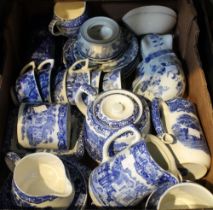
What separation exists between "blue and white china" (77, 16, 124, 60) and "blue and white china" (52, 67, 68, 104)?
7 cm

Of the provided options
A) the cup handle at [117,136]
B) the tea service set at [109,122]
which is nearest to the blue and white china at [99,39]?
the tea service set at [109,122]

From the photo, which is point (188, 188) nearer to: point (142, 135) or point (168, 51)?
point (142, 135)

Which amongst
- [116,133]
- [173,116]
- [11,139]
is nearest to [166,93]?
[173,116]

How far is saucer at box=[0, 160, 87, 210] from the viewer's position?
2.33 ft

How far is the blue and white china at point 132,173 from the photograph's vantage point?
652 mm

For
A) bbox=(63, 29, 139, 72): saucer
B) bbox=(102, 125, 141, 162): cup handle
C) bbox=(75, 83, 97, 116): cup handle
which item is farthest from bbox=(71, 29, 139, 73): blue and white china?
bbox=(102, 125, 141, 162): cup handle

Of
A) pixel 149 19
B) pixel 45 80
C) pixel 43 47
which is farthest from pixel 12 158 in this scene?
pixel 149 19

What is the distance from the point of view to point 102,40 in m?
0.87

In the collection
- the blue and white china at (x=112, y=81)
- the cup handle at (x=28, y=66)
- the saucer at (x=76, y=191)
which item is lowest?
the saucer at (x=76, y=191)

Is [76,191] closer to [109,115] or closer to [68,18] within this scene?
[109,115]

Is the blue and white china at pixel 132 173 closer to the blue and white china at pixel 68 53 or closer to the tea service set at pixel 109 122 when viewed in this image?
the tea service set at pixel 109 122

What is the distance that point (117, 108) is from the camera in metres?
0.74

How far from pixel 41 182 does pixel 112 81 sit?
0.80ft

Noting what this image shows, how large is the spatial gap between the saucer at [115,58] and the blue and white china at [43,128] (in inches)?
5.9
